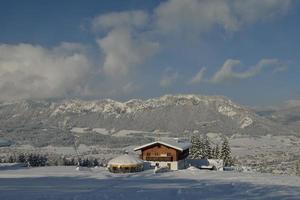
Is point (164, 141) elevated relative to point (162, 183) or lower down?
elevated

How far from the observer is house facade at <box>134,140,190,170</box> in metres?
66.1

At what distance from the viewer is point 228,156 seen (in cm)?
8750

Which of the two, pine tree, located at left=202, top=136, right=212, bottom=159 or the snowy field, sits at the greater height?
pine tree, located at left=202, top=136, right=212, bottom=159

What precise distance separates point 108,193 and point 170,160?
113 ft

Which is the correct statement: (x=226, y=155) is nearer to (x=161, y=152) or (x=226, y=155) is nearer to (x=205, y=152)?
(x=205, y=152)

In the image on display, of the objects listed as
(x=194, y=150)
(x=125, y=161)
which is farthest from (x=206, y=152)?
(x=125, y=161)

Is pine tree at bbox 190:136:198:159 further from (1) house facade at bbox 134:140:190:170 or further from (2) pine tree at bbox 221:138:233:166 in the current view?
(1) house facade at bbox 134:140:190:170

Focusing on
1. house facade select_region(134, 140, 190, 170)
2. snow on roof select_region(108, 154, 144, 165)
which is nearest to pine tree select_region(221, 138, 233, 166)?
house facade select_region(134, 140, 190, 170)

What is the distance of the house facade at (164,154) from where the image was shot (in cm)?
6606

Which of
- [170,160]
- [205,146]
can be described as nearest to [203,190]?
[170,160]

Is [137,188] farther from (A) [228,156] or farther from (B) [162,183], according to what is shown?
(A) [228,156]

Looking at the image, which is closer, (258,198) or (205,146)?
(258,198)

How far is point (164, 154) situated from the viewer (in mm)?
67500

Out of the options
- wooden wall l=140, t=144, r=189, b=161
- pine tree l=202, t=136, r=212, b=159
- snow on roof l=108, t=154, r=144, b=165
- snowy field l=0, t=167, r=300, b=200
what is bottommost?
snowy field l=0, t=167, r=300, b=200
